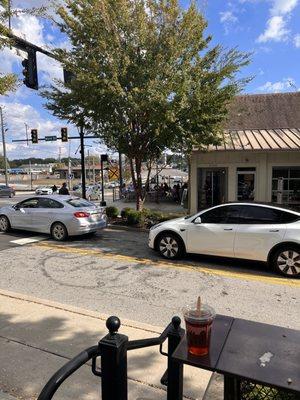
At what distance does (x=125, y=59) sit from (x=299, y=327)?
10091 mm

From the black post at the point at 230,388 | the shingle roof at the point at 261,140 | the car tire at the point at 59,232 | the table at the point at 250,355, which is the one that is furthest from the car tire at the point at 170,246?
the shingle roof at the point at 261,140

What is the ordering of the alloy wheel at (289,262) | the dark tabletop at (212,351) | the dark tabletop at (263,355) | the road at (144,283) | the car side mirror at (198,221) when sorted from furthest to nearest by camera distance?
the car side mirror at (198,221), the alloy wheel at (289,262), the road at (144,283), the dark tabletop at (212,351), the dark tabletop at (263,355)

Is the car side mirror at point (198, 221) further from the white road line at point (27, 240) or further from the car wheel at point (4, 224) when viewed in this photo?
the car wheel at point (4, 224)

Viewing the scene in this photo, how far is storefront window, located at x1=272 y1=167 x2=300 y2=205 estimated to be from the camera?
16719 millimetres

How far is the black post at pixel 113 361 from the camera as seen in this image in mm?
2275

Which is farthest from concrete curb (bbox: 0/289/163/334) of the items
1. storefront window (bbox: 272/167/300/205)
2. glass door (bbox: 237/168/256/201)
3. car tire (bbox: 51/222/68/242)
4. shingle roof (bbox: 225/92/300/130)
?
shingle roof (bbox: 225/92/300/130)

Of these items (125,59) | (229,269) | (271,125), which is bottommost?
(229,269)

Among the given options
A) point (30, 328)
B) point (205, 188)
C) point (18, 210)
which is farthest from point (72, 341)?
point (205, 188)

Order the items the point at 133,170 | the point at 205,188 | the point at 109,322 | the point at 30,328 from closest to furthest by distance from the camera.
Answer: the point at 109,322 < the point at 30,328 < the point at 133,170 < the point at 205,188

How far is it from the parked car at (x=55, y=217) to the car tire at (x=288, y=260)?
20.1 feet

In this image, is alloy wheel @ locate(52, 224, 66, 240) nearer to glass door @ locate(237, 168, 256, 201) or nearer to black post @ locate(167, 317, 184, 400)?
glass door @ locate(237, 168, 256, 201)

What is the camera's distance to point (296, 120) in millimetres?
18875

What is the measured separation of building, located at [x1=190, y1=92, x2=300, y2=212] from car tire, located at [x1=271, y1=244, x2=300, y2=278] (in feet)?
26.9

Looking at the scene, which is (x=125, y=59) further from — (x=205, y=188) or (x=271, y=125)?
(x=271, y=125)
